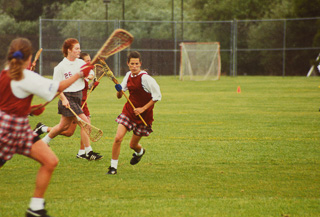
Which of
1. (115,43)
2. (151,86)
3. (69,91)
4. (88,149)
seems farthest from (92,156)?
A: (115,43)

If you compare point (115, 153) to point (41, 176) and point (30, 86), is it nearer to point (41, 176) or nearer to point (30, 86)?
point (41, 176)

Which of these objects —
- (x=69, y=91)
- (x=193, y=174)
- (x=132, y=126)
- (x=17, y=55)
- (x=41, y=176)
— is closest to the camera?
(x=17, y=55)

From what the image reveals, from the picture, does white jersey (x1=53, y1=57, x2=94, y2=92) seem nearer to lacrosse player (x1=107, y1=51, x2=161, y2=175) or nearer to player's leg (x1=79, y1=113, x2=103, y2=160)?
player's leg (x1=79, y1=113, x2=103, y2=160)

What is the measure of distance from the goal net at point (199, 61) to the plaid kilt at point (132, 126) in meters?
26.4

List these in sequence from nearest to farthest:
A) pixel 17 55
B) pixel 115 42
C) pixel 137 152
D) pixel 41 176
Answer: pixel 17 55
pixel 41 176
pixel 115 42
pixel 137 152

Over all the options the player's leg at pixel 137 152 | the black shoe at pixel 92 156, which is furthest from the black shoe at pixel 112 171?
the black shoe at pixel 92 156

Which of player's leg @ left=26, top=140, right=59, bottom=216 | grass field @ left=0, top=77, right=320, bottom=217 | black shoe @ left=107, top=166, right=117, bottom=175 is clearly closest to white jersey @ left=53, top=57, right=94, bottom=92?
grass field @ left=0, top=77, right=320, bottom=217

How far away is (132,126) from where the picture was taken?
771cm

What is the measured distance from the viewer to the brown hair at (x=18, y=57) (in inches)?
186

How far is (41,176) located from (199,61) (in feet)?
99.1

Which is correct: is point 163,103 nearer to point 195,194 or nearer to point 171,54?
point 195,194

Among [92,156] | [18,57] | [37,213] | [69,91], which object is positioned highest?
[18,57]

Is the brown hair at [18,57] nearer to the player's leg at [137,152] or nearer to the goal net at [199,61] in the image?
the player's leg at [137,152]

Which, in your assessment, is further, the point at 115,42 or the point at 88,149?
the point at 88,149
